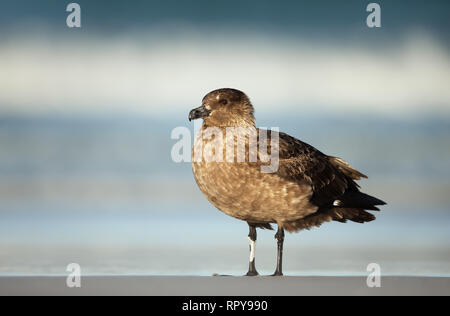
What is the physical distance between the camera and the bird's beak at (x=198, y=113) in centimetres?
757

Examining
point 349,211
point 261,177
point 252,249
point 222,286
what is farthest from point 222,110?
point 222,286

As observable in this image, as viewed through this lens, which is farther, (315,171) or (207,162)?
(315,171)

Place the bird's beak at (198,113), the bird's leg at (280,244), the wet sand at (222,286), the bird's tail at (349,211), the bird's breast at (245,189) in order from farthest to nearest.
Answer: the bird's tail at (349,211) < the bird's beak at (198,113) < the bird's leg at (280,244) < the bird's breast at (245,189) < the wet sand at (222,286)

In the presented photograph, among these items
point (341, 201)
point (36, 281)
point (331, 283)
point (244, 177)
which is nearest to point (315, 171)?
point (341, 201)

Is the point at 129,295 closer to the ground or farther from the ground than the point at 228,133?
closer to the ground

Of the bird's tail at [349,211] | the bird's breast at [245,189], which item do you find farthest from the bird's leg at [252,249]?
the bird's tail at [349,211]

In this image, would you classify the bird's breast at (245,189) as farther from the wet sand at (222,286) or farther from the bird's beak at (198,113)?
the wet sand at (222,286)

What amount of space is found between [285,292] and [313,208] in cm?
156

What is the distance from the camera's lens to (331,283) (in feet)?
22.0

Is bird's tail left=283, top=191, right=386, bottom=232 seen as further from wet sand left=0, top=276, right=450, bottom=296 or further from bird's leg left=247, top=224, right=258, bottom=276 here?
wet sand left=0, top=276, right=450, bottom=296

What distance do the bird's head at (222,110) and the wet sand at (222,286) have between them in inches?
71.5

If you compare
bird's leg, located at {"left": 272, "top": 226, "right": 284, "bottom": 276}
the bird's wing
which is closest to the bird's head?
the bird's wing
